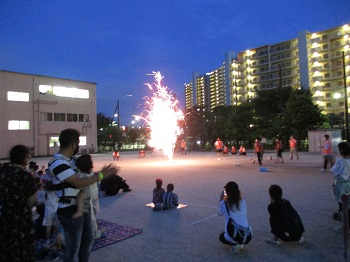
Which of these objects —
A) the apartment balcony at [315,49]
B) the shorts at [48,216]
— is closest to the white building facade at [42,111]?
the shorts at [48,216]

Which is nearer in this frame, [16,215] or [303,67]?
[16,215]

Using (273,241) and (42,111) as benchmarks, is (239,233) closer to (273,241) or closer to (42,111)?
(273,241)

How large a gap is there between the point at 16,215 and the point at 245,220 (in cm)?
341

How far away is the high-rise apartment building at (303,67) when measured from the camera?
72188 millimetres

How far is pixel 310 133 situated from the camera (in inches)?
1352

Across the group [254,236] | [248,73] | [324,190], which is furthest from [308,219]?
[248,73]

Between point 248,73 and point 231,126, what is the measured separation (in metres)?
53.7

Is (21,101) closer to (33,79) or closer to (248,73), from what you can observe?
(33,79)

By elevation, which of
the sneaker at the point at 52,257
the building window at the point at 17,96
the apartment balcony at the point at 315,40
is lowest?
the sneaker at the point at 52,257

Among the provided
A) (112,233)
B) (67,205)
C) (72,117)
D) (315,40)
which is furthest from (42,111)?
(315,40)

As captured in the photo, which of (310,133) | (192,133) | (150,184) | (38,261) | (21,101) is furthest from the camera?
(192,133)

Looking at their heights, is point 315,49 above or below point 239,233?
above

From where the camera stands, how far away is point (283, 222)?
5.25m

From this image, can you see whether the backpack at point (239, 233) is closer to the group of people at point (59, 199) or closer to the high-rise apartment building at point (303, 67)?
the group of people at point (59, 199)
